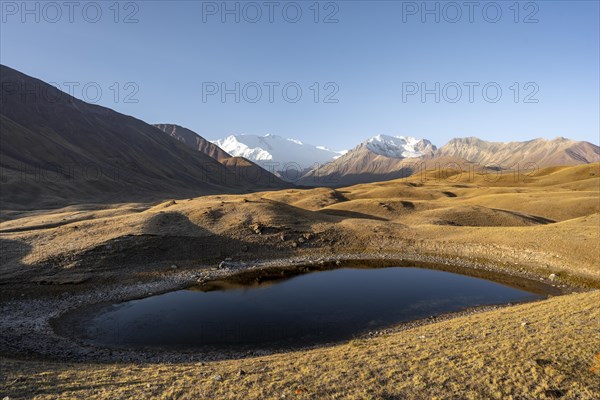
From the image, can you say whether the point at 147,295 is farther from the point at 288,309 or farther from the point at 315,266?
the point at 315,266

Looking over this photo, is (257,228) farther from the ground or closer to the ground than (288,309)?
farther from the ground

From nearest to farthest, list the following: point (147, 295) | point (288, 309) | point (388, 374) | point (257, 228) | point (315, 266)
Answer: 1. point (388, 374)
2. point (288, 309)
3. point (147, 295)
4. point (315, 266)
5. point (257, 228)

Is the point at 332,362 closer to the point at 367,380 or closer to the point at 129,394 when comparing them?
the point at 367,380

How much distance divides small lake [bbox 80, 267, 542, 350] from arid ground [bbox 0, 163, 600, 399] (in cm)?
270

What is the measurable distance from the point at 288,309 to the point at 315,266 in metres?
15.5

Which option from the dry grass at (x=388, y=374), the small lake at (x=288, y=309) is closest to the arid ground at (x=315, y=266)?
the dry grass at (x=388, y=374)

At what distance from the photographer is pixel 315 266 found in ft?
156

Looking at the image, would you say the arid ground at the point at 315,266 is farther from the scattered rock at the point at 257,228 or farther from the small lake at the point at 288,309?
the small lake at the point at 288,309

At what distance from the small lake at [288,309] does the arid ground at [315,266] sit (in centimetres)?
270

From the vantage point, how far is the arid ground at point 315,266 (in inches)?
570

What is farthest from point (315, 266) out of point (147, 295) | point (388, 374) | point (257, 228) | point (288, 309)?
point (388, 374)

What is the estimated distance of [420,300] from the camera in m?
34.3

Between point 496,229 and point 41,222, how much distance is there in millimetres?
80897

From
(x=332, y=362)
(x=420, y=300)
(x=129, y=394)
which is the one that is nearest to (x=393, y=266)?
(x=420, y=300)
